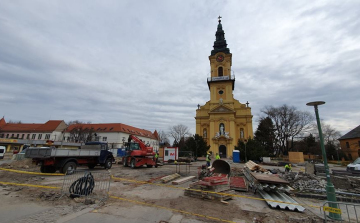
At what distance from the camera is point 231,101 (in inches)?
1398

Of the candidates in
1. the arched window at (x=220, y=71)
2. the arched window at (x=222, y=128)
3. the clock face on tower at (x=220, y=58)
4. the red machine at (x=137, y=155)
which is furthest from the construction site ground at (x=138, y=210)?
the clock face on tower at (x=220, y=58)

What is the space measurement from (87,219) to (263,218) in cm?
505

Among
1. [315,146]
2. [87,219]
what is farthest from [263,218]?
[315,146]

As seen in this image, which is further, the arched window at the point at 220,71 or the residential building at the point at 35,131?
the residential building at the point at 35,131

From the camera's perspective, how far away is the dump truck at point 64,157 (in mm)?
10227

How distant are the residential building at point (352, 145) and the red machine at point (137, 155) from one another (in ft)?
151

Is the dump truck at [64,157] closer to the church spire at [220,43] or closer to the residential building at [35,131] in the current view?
the church spire at [220,43]

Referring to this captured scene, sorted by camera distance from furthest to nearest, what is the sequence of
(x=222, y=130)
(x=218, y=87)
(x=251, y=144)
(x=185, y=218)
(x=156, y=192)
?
1. (x=218, y=87)
2. (x=222, y=130)
3. (x=251, y=144)
4. (x=156, y=192)
5. (x=185, y=218)

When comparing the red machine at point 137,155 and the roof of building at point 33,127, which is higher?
the roof of building at point 33,127

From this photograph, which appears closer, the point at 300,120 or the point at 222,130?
the point at 222,130

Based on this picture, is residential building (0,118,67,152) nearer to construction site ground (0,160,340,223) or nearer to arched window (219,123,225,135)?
arched window (219,123,225,135)

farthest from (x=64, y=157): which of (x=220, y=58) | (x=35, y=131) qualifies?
(x=35, y=131)

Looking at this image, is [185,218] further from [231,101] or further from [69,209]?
[231,101]

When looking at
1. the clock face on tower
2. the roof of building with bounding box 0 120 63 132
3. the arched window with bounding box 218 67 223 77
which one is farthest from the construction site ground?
the roof of building with bounding box 0 120 63 132
